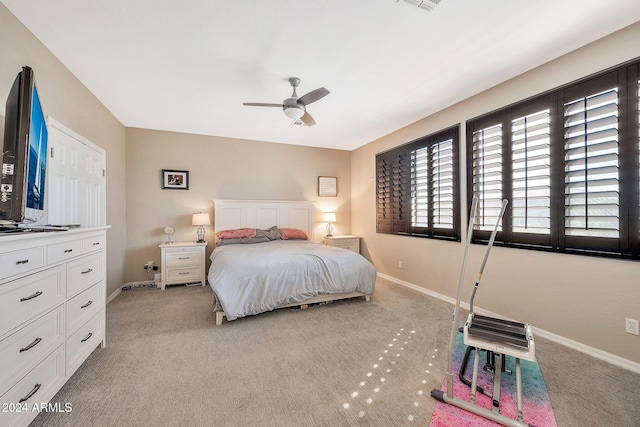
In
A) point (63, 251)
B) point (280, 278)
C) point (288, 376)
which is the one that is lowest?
point (288, 376)

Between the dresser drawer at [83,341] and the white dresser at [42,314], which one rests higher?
the white dresser at [42,314]

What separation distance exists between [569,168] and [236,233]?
4449mm

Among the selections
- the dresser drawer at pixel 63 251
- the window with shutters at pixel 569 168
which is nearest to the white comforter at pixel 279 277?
the dresser drawer at pixel 63 251

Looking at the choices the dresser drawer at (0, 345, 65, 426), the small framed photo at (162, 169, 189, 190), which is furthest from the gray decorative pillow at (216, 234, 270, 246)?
the dresser drawer at (0, 345, 65, 426)

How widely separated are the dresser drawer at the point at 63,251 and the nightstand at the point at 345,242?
3.95 meters

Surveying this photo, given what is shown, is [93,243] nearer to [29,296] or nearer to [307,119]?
[29,296]

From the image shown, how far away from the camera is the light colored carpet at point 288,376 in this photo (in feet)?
5.13

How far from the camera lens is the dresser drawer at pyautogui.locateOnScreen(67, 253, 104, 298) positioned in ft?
5.98

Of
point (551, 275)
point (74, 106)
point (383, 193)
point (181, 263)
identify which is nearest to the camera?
point (551, 275)

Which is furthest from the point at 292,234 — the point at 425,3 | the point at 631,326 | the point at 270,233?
the point at 631,326

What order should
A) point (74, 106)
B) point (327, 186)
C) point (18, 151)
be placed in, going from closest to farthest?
point (18, 151) < point (74, 106) < point (327, 186)

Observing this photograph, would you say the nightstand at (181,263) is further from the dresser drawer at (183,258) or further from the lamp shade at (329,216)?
the lamp shade at (329,216)

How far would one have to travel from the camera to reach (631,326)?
6.74 ft

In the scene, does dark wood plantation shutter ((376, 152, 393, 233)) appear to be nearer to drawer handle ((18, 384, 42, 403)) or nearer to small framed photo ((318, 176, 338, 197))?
small framed photo ((318, 176, 338, 197))
